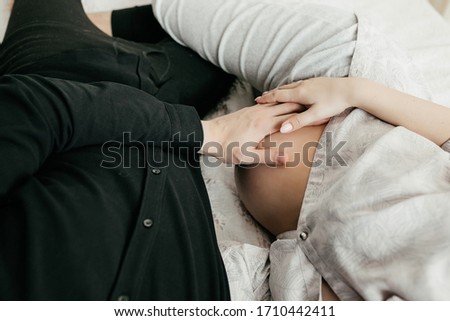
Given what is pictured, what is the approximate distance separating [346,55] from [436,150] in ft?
0.85

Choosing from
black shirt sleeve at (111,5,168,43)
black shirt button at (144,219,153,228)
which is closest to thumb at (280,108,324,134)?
black shirt button at (144,219,153,228)

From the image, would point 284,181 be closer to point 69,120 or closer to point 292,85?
point 292,85

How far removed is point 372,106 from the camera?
0.72 metres

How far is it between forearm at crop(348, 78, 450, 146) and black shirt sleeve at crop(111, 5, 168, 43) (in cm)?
54

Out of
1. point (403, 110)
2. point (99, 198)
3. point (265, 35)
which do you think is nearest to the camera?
point (99, 198)

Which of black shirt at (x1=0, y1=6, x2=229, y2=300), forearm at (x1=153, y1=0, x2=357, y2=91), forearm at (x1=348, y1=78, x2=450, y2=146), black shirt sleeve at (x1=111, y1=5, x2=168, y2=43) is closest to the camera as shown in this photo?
black shirt at (x1=0, y1=6, x2=229, y2=300)

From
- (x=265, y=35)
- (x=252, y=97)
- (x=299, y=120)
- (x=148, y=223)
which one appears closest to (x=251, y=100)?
(x=252, y=97)

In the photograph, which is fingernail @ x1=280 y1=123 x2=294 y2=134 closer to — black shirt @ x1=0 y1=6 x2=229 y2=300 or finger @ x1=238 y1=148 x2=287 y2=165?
finger @ x1=238 y1=148 x2=287 y2=165

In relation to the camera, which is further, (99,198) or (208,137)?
(208,137)

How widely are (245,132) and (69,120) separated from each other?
33 cm

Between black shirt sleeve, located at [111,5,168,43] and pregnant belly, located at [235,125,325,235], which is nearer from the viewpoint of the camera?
pregnant belly, located at [235,125,325,235]

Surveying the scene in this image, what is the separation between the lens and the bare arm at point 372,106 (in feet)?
2.32

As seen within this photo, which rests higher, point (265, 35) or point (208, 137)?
point (265, 35)

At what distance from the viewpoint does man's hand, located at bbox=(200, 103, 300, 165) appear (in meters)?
0.76
